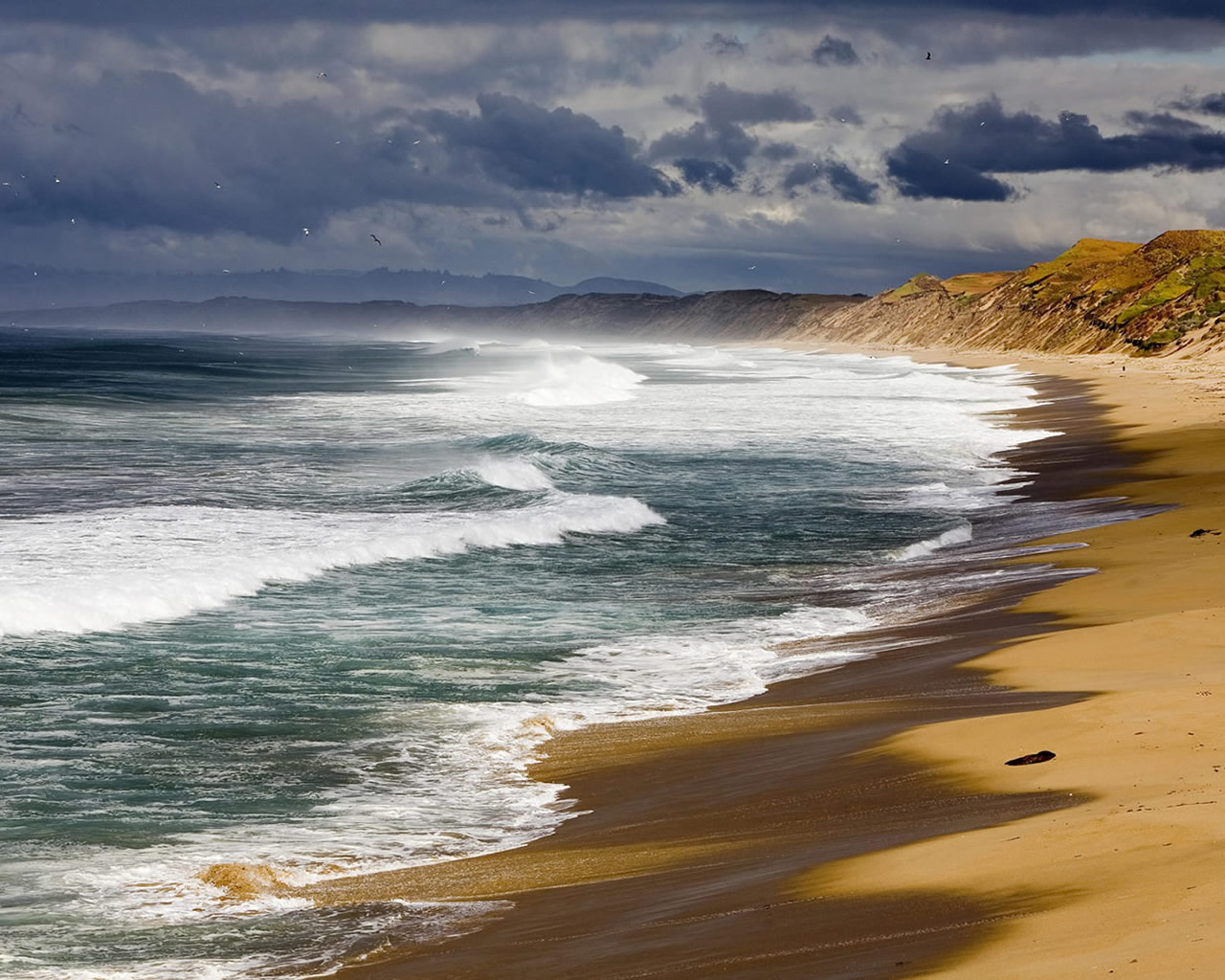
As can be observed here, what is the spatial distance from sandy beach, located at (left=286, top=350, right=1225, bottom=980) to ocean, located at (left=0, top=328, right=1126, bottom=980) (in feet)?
2.44

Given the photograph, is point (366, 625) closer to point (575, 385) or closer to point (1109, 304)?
point (575, 385)

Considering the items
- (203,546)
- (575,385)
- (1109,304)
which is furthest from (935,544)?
(1109,304)

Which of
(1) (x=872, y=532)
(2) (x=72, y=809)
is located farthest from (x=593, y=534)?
(2) (x=72, y=809)

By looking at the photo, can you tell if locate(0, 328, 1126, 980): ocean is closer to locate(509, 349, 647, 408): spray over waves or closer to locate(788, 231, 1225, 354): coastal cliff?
locate(509, 349, 647, 408): spray over waves

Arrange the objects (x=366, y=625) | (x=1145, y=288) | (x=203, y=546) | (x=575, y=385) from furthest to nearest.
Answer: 1. (x=1145, y=288)
2. (x=575, y=385)
3. (x=203, y=546)
4. (x=366, y=625)

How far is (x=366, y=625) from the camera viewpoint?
62.2ft

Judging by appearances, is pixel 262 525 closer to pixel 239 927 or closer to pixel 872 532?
pixel 872 532

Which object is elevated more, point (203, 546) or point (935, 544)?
point (203, 546)

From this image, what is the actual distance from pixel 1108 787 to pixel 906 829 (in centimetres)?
132

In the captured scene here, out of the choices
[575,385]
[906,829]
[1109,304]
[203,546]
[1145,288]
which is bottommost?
[906,829]

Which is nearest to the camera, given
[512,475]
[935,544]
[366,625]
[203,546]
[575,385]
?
[366,625]

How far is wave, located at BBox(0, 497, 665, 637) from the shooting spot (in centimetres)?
1936

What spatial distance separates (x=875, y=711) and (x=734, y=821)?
3528mm

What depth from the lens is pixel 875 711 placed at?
1327cm
